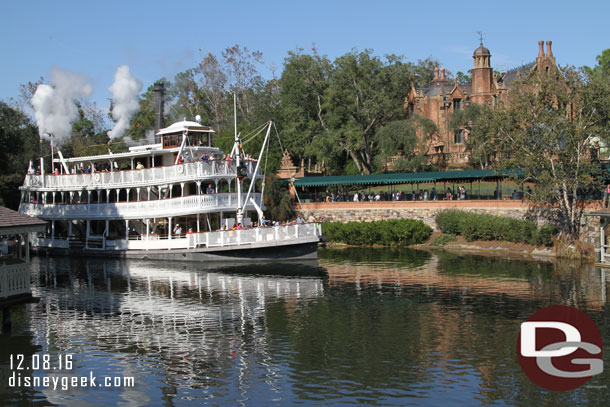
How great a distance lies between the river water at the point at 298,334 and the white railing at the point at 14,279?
172 centimetres

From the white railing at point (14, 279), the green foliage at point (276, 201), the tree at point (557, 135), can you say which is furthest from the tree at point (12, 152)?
Result: the tree at point (557, 135)

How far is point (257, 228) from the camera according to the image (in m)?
43.0

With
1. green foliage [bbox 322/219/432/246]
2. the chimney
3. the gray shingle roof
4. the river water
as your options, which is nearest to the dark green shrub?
green foliage [bbox 322/219/432/246]

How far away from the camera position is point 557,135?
43406mm

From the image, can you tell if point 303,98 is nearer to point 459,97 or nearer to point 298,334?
point 459,97

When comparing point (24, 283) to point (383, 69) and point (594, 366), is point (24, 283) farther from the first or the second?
point (383, 69)

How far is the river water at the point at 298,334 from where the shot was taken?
1809 cm

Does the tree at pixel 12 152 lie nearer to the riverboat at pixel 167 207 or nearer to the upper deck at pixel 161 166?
the riverboat at pixel 167 207

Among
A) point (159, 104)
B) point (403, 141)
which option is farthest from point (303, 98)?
point (159, 104)

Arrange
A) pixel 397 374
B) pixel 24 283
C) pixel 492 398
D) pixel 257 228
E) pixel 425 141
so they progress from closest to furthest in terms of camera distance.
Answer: pixel 492 398 < pixel 397 374 < pixel 24 283 < pixel 257 228 < pixel 425 141

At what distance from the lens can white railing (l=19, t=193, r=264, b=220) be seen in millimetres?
45125

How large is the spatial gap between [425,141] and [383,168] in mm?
5396

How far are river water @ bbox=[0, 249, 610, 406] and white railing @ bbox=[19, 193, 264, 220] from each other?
6.10 m

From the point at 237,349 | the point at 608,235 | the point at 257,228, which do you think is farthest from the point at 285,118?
the point at 237,349
